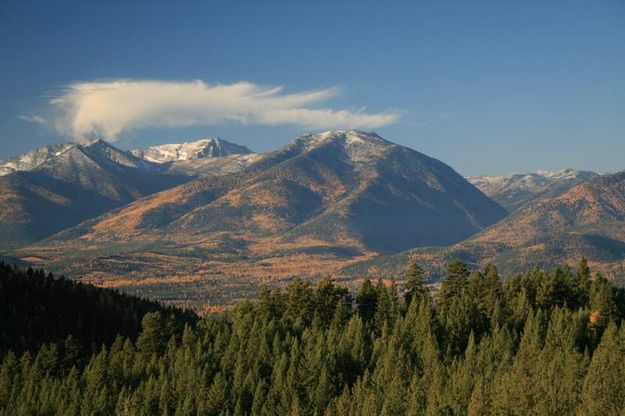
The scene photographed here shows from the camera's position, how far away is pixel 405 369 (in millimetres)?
124375

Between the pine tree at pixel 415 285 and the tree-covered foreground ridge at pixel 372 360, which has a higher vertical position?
the pine tree at pixel 415 285

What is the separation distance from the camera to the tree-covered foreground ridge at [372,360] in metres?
108

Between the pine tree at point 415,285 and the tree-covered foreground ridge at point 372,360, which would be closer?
the tree-covered foreground ridge at point 372,360

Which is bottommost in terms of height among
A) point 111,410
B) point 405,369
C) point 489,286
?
point 111,410

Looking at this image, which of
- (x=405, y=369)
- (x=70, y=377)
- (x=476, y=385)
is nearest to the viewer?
(x=476, y=385)

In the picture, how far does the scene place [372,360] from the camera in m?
131

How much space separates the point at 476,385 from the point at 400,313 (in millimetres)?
49091

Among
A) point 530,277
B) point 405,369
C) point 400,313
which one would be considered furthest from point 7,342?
point 530,277

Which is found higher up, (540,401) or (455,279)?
(455,279)

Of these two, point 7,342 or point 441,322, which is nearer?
point 441,322

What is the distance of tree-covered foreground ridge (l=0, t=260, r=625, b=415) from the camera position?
107750 mm

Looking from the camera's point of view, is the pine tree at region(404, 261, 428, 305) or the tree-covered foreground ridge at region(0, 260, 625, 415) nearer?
the tree-covered foreground ridge at region(0, 260, 625, 415)

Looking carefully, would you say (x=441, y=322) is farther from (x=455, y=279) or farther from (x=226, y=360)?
(x=226, y=360)

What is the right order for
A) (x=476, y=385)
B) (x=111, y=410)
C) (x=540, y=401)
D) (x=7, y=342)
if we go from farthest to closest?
1. (x=7, y=342)
2. (x=111, y=410)
3. (x=476, y=385)
4. (x=540, y=401)
